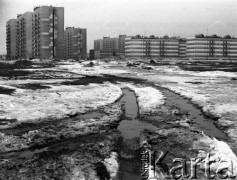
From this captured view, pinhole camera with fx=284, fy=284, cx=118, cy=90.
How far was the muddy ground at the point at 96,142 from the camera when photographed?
24.3ft

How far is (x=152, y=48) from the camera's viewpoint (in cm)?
17012

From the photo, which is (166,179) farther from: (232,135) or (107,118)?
(107,118)

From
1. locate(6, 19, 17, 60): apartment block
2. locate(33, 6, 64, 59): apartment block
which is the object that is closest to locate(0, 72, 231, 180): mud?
locate(33, 6, 64, 59): apartment block

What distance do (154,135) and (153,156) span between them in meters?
2.48

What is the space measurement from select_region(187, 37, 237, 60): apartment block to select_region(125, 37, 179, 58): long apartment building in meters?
14.4

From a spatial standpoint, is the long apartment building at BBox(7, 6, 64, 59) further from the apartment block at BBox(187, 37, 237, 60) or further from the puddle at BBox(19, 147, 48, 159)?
the puddle at BBox(19, 147, 48, 159)

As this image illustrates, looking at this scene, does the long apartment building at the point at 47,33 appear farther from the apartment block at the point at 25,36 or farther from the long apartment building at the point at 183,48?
the long apartment building at the point at 183,48

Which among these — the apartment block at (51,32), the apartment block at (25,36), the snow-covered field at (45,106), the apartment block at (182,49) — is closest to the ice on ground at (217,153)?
the snow-covered field at (45,106)

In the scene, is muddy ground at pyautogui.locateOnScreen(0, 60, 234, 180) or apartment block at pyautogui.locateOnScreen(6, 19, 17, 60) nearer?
muddy ground at pyautogui.locateOnScreen(0, 60, 234, 180)

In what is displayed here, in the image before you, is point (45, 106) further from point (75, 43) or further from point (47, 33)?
point (75, 43)

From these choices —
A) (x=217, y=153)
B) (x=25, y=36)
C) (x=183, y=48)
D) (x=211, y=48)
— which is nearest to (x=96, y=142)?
(x=217, y=153)

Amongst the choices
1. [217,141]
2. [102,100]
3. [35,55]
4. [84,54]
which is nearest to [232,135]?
[217,141]

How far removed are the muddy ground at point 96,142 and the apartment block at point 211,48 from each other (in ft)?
486

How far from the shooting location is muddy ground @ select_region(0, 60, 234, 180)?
24.3ft
